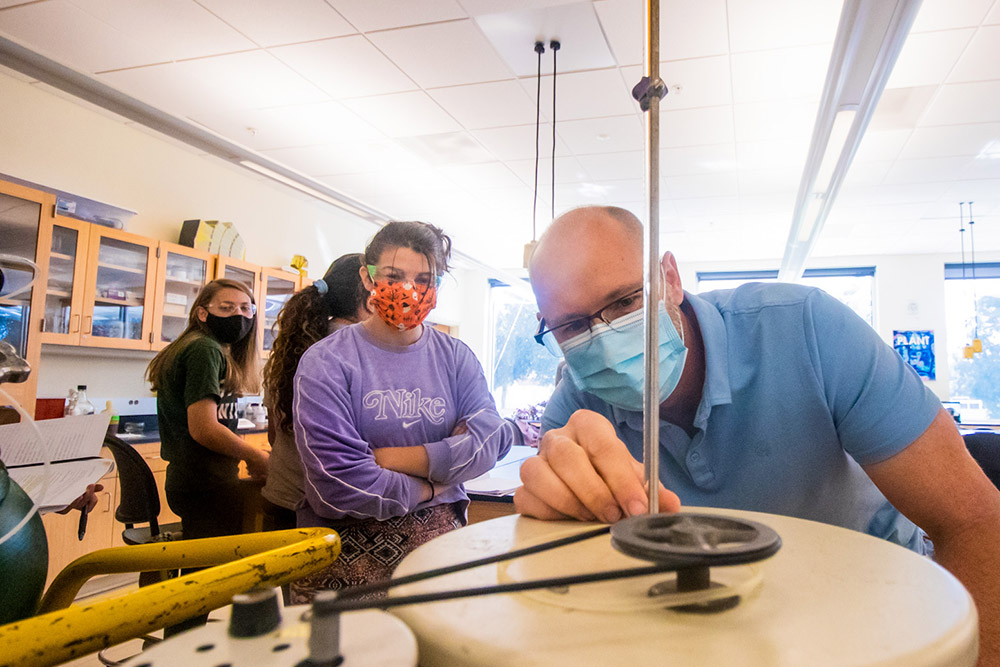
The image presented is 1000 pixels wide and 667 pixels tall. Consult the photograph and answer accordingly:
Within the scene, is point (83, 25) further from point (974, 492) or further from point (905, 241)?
point (905, 241)

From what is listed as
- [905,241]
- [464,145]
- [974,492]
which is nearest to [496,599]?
[974,492]

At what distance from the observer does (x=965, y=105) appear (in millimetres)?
3455

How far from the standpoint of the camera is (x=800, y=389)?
88 centimetres

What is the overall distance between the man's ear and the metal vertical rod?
0.55 meters

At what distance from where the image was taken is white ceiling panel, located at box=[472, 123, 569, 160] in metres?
3.91

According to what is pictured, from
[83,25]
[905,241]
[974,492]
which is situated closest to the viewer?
[974,492]

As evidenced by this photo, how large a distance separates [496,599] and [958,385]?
8.14 m

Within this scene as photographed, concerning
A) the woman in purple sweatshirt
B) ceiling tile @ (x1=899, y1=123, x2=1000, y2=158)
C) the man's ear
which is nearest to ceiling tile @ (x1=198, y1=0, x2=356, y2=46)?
the woman in purple sweatshirt

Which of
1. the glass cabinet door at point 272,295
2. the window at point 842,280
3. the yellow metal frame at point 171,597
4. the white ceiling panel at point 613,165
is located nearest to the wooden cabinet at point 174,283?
the glass cabinet door at point 272,295

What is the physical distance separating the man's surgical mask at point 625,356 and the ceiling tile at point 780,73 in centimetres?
256

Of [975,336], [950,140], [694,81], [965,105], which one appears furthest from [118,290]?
[975,336]

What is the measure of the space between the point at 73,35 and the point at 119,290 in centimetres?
139

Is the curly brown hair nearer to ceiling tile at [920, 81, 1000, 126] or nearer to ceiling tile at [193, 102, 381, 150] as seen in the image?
ceiling tile at [193, 102, 381, 150]

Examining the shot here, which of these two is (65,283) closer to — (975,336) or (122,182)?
(122,182)
